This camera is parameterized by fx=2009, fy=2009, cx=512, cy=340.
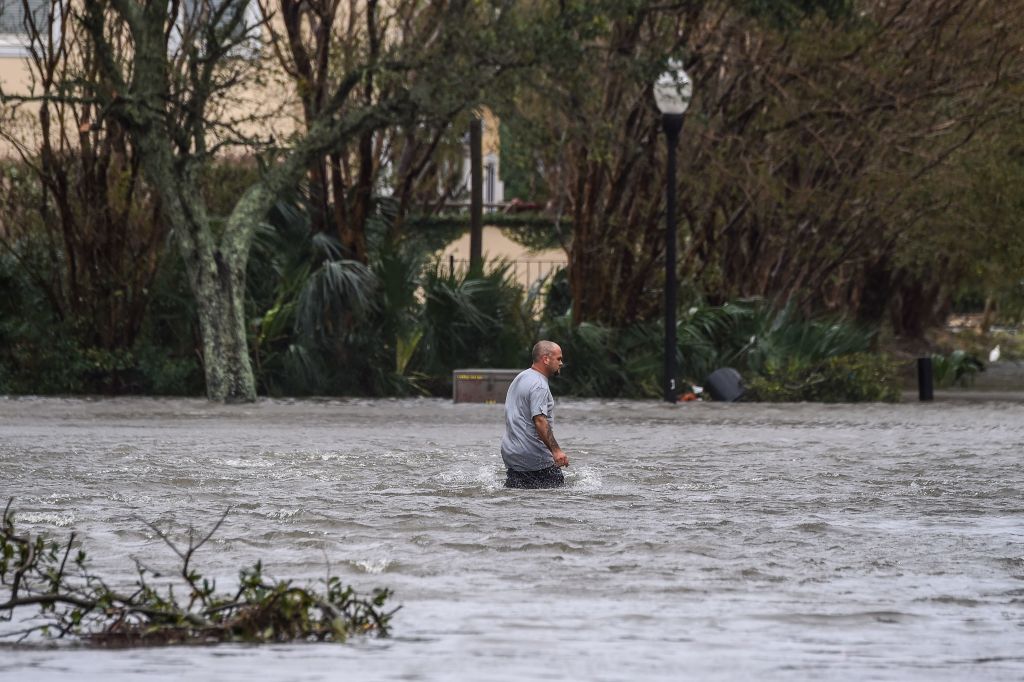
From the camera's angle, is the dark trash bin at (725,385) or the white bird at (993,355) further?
the white bird at (993,355)

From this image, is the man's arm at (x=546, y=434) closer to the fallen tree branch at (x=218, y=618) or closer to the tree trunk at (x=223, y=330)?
the fallen tree branch at (x=218, y=618)

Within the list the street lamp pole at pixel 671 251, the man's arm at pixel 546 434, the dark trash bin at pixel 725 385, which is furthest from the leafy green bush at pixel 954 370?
the man's arm at pixel 546 434

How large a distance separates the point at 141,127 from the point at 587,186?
7.06 meters

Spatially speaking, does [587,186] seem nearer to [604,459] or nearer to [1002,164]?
[1002,164]

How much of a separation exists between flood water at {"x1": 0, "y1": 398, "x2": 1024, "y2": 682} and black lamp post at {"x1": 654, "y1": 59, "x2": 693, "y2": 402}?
2818 mm

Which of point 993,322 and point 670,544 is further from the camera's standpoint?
point 993,322

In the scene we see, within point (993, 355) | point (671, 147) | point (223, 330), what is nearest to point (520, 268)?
point (671, 147)

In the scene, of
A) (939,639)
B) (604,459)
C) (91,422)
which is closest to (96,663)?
(939,639)

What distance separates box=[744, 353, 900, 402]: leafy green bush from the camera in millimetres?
Result: 28453

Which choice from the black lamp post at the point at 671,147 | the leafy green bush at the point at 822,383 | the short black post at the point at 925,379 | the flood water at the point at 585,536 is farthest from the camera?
the short black post at the point at 925,379

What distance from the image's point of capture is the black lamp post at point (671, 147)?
86.3 feet

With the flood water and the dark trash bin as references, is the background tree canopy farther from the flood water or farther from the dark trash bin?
the flood water

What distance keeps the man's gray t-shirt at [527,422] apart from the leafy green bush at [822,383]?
1339 centimetres

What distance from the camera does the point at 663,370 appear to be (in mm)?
29078
